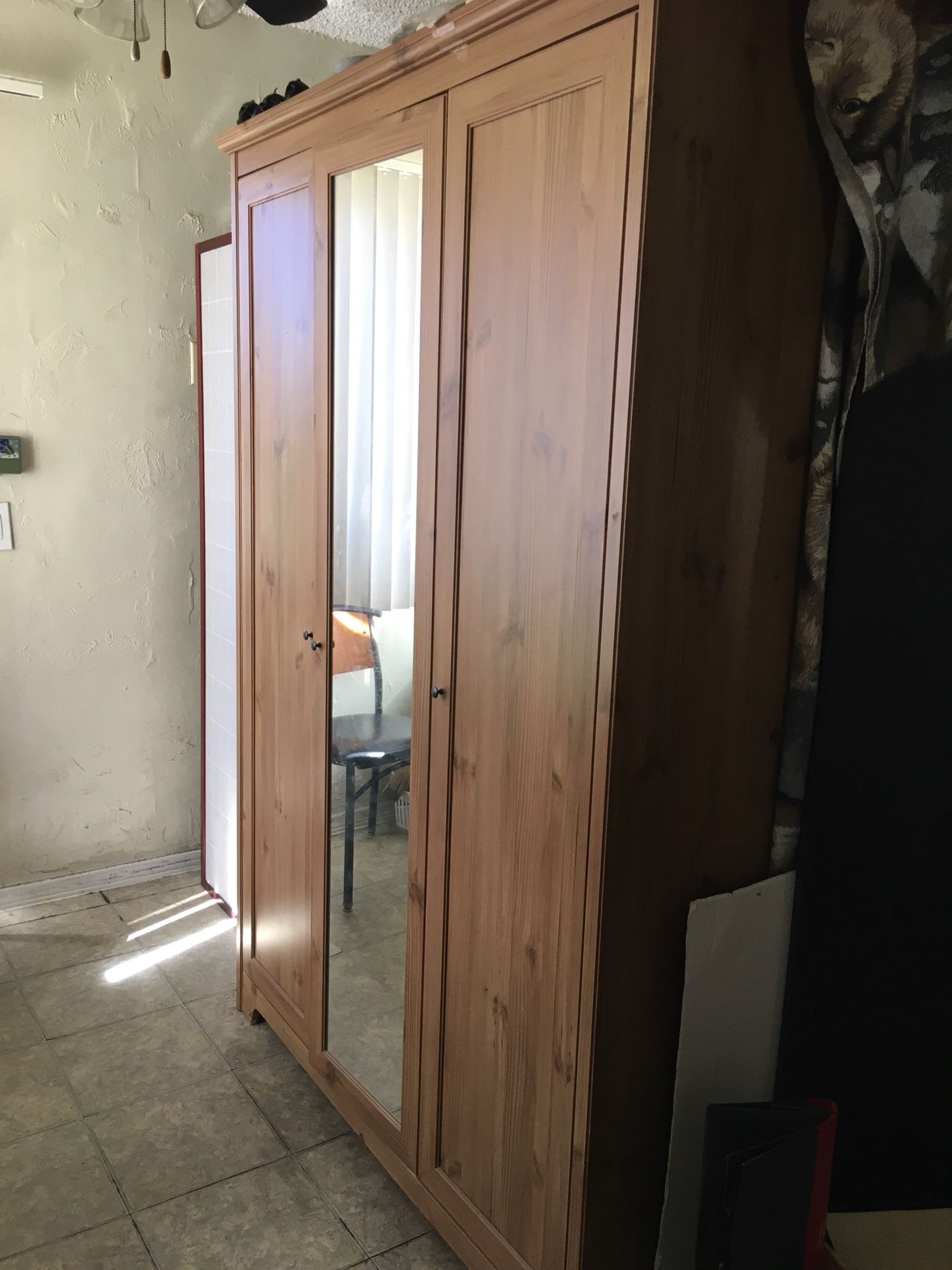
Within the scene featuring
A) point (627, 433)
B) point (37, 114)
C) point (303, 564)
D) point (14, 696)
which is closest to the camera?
point (627, 433)

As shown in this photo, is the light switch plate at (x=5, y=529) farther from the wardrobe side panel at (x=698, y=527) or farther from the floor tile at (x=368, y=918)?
the wardrobe side panel at (x=698, y=527)

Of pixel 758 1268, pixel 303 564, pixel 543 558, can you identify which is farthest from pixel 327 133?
pixel 758 1268

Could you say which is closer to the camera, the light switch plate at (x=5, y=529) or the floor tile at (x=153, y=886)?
the light switch plate at (x=5, y=529)

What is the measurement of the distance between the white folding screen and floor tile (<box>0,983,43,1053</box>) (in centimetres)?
58

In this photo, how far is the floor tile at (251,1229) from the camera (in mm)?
1791

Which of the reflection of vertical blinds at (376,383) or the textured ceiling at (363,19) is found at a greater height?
the textured ceiling at (363,19)

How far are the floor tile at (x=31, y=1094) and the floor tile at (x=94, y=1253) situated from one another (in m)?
0.33

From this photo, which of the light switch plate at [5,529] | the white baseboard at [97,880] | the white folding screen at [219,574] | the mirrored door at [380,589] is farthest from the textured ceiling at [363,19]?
the white baseboard at [97,880]

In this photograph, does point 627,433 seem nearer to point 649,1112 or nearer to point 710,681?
point 710,681

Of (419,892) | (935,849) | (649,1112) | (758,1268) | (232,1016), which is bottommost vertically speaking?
(232,1016)

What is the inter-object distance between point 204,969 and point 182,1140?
0.67m

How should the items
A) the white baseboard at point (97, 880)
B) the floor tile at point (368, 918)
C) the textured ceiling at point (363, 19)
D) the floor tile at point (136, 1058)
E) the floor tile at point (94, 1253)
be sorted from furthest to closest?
1. the white baseboard at point (97, 880)
2. the textured ceiling at point (363, 19)
3. the floor tile at point (136, 1058)
4. the floor tile at point (368, 918)
5. the floor tile at point (94, 1253)

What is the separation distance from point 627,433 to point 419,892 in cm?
89

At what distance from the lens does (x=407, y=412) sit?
Result: 1.70 meters
